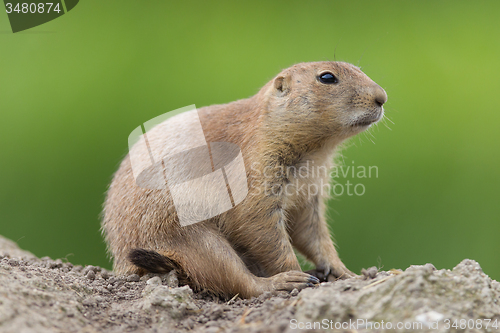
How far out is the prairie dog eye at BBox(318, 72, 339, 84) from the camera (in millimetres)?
4023

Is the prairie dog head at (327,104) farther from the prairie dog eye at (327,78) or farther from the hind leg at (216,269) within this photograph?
the hind leg at (216,269)

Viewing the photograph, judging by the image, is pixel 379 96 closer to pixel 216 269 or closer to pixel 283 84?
pixel 283 84

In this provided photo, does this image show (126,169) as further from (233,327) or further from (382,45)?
(382,45)

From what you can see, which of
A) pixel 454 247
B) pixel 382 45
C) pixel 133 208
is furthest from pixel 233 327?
pixel 382 45

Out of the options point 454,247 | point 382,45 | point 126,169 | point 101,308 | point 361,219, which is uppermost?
point 382,45

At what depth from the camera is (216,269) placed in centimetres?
352

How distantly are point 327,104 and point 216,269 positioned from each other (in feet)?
5.63

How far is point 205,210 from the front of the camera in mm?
3777

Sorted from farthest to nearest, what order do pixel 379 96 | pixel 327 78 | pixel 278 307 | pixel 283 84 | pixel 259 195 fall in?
pixel 283 84, pixel 327 78, pixel 379 96, pixel 259 195, pixel 278 307

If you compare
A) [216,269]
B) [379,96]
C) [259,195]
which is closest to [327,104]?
[379,96]

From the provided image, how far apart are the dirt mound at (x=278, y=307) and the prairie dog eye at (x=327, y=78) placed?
5.78 feet

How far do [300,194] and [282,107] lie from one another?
822 millimetres

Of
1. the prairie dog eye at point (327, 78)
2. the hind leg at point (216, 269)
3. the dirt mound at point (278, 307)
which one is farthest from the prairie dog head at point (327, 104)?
the dirt mound at point (278, 307)

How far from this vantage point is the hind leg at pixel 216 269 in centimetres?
351
